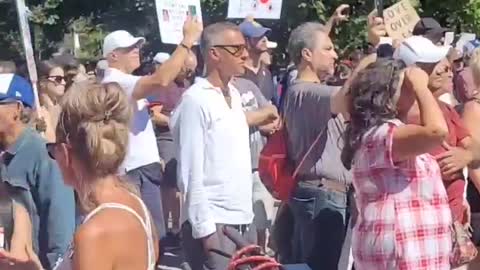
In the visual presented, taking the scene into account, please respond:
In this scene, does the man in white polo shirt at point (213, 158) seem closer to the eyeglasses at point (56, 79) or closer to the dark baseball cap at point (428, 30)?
the dark baseball cap at point (428, 30)

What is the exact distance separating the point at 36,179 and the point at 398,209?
5.04 ft

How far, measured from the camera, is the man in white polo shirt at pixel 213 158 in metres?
5.35

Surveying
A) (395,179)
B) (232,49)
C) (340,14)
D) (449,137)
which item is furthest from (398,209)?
(340,14)

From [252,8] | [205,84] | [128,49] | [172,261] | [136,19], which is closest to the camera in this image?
[205,84]

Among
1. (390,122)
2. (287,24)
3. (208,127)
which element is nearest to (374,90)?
(390,122)

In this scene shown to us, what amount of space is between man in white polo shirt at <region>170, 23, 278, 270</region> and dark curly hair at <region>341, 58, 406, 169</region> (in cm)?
107

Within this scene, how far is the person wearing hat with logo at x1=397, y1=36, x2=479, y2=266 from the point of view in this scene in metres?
5.41

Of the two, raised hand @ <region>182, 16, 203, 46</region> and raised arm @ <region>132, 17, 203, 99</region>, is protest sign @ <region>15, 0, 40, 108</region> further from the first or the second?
raised hand @ <region>182, 16, 203, 46</region>

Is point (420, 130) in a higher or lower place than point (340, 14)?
higher

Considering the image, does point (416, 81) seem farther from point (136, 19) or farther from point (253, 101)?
point (136, 19)

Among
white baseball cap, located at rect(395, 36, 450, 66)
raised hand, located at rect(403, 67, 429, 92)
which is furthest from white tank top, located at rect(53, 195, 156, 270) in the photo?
white baseball cap, located at rect(395, 36, 450, 66)

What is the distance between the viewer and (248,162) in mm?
5602

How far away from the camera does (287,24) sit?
20641mm

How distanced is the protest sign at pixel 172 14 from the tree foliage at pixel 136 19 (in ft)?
34.8
